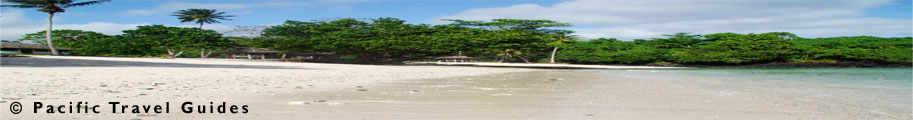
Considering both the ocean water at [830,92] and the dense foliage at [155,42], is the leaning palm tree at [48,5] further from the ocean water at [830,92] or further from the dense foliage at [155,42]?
the ocean water at [830,92]

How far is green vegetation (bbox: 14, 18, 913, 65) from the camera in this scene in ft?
143

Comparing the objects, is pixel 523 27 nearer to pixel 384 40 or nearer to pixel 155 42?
pixel 384 40

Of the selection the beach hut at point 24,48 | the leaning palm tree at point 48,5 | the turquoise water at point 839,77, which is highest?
the leaning palm tree at point 48,5

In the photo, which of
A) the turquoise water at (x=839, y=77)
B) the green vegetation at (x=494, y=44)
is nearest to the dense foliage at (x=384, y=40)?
the green vegetation at (x=494, y=44)

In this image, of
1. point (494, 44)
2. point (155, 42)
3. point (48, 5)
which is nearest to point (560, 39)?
point (494, 44)

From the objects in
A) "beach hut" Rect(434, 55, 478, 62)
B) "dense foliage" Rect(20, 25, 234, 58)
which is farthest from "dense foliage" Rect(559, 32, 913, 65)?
"dense foliage" Rect(20, 25, 234, 58)

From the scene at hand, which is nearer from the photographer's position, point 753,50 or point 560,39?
point 753,50

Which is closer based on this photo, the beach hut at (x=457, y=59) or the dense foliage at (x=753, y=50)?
the dense foliage at (x=753, y=50)

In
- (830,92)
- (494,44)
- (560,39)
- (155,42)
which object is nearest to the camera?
(830,92)

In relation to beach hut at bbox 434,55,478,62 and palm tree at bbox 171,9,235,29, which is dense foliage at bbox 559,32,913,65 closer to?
beach hut at bbox 434,55,478,62

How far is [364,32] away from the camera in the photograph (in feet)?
144

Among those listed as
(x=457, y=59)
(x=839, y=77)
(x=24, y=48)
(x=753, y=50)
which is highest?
(x=24, y=48)

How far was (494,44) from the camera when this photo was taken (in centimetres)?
4888

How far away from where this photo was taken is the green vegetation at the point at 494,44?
43.6 m
